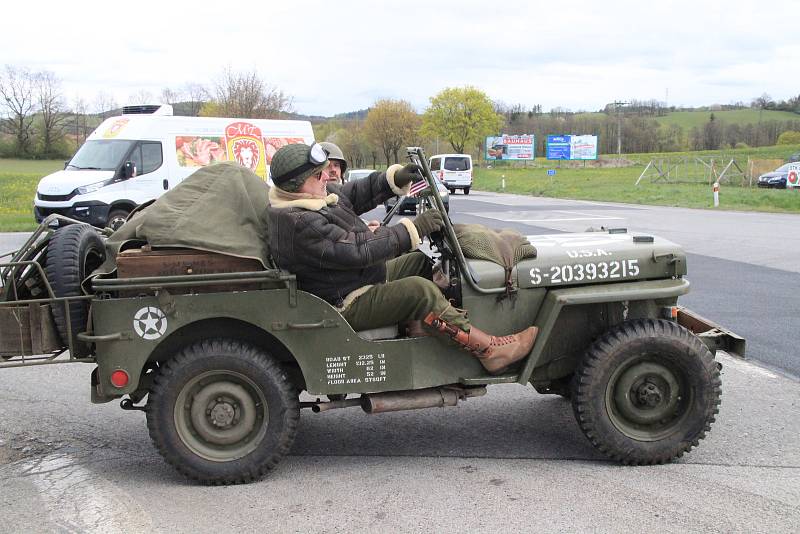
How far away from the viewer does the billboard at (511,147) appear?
66875 mm

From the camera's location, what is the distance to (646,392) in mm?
4102

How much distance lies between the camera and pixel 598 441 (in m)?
4.07

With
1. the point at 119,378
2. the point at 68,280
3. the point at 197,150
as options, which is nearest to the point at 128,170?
the point at 197,150

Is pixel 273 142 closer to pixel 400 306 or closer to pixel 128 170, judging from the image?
pixel 128 170

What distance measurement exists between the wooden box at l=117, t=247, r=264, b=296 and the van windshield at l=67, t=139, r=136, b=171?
12829 millimetres

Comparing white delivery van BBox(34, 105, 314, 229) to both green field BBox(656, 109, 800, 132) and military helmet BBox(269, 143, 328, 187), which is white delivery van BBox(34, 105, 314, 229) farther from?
green field BBox(656, 109, 800, 132)

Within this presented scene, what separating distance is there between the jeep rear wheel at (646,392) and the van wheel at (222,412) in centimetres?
162

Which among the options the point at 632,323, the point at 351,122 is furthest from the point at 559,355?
the point at 351,122

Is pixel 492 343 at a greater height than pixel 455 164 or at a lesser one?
lesser

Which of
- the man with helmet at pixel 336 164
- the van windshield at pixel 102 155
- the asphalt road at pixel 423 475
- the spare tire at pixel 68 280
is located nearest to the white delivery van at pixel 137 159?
the van windshield at pixel 102 155

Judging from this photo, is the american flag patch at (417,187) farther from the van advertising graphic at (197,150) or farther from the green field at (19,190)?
the green field at (19,190)

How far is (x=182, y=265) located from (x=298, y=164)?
803 mm

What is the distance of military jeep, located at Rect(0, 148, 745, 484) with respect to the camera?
3.90 m

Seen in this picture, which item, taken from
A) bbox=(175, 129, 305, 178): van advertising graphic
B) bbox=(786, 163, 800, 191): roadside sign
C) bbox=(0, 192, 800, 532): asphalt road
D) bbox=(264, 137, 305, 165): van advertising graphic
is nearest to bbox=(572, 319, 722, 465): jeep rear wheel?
bbox=(0, 192, 800, 532): asphalt road
